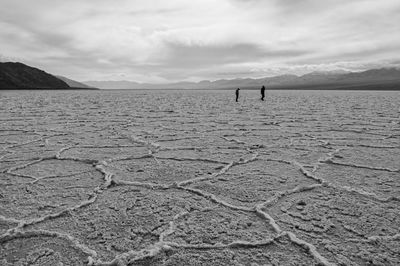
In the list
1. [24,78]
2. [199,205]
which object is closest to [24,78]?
[24,78]

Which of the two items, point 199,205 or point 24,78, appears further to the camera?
point 24,78

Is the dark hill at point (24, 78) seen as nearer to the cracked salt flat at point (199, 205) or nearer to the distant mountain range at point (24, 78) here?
the distant mountain range at point (24, 78)

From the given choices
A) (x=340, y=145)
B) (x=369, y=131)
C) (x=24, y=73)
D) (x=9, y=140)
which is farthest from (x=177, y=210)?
(x=24, y=73)

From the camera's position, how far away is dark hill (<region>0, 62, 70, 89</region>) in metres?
57.8

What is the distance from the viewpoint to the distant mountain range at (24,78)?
57.8 meters

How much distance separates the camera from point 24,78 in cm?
6475

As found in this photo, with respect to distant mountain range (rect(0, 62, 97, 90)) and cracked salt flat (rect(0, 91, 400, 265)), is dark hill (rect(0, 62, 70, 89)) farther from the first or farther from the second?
cracked salt flat (rect(0, 91, 400, 265))

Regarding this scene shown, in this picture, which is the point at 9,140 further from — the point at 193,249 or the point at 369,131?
the point at 369,131

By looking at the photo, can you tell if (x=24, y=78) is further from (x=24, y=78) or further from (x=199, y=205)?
(x=199, y=205)

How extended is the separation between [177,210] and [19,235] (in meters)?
1.01

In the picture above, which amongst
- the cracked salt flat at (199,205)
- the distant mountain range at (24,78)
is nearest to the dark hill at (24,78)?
the distant mountain range at (24,78)

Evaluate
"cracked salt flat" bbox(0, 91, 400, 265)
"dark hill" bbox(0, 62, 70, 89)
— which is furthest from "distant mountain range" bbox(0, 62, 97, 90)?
"cracked salt flat" bbox(0, 91, 400, 265)

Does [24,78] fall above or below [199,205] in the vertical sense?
above

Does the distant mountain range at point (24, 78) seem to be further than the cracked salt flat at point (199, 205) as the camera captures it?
Yes
